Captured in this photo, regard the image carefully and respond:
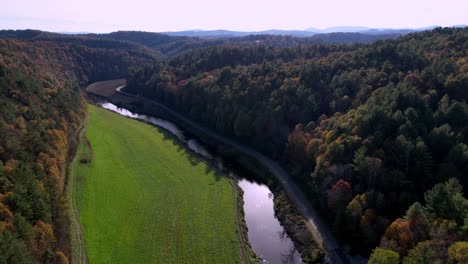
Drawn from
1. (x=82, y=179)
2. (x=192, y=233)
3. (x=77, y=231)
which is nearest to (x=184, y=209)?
(x=192, y=233)

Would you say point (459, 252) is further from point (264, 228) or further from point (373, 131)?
point (373, 131)

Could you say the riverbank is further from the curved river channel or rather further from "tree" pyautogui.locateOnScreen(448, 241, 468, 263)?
"tree" pyautogui.locateOnScreen(448, 241, 468, 263)

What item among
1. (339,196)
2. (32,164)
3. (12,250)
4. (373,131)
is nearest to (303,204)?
(339,196)

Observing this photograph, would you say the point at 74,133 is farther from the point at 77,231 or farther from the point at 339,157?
the point at 339,157

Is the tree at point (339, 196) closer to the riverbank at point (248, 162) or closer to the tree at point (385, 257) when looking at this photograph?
the riverbank at point (248, 162)

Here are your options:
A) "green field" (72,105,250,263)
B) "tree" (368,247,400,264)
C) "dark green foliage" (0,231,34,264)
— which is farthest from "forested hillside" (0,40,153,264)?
"tree" (368,247,400,264)

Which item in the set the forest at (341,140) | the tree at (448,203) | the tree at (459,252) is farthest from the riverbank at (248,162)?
the tree at (459,252)
